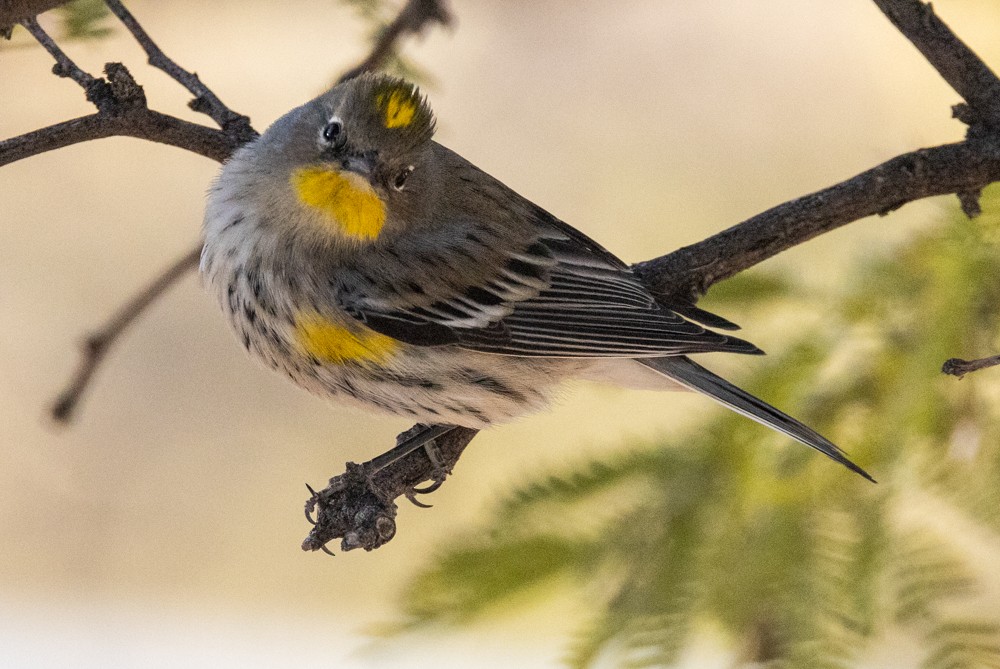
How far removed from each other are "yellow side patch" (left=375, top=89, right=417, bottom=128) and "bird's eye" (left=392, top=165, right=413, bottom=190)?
0.11m

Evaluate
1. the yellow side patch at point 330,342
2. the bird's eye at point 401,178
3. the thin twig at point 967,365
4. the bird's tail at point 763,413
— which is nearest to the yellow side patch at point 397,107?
the bird's eye at point 401,178

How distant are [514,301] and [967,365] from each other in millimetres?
1132

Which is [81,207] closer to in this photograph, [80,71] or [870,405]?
[80,71]

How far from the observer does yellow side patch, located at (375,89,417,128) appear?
7.13ft

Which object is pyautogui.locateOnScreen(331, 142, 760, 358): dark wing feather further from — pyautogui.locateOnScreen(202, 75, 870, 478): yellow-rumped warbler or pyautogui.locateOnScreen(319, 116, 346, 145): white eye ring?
pyautogui.locateOnScreen(319, 116, 346, 145): white eye ring

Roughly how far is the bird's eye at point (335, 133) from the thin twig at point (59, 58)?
46cm

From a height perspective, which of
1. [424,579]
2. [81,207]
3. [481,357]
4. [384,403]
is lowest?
[424,579]

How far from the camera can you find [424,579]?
5.56 ft

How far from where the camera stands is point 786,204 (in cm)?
217

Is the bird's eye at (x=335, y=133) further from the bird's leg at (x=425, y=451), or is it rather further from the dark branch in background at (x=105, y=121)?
the bird's leg at (x=425, y=451)

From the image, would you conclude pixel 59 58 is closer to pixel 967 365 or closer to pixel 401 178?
pixel 401 178

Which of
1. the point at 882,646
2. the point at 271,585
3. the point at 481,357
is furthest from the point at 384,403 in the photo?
the point at 271,585

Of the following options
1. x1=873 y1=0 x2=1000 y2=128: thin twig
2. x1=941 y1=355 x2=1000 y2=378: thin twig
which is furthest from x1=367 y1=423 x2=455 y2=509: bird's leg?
x1=873 y1=0 x2=1000 y2=128: thin twig

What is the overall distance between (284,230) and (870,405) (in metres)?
1.24
